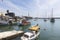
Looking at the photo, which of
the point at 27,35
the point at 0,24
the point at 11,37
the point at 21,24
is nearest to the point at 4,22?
the point at 0,24

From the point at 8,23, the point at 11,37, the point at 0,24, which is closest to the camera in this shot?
the point at 11,37

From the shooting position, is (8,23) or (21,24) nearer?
(21,24)

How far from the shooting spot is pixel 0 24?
70.2 metres

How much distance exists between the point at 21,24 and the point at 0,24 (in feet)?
36.6

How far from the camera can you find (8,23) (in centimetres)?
7762

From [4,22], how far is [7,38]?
64756 mm

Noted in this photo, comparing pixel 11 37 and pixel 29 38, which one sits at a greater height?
pixel 11 37

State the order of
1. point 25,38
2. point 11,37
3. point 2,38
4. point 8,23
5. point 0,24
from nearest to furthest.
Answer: point 2,38 → point 11,37 → point 25,38 → point 0,24 → point 8,23

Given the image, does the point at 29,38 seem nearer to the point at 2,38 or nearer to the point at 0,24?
the point at 2,38

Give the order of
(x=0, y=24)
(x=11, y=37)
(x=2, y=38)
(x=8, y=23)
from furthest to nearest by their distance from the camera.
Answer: (x=8, y=23)
(x=0, y=24)
(x=11, y=37)
(x=2, y=38)

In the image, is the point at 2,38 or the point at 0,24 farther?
the point at 0,24

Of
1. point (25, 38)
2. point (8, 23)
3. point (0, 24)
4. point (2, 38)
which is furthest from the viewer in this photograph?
point (8, 23)

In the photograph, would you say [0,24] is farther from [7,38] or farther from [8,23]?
[7,38]

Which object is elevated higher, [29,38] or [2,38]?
[2,38]
